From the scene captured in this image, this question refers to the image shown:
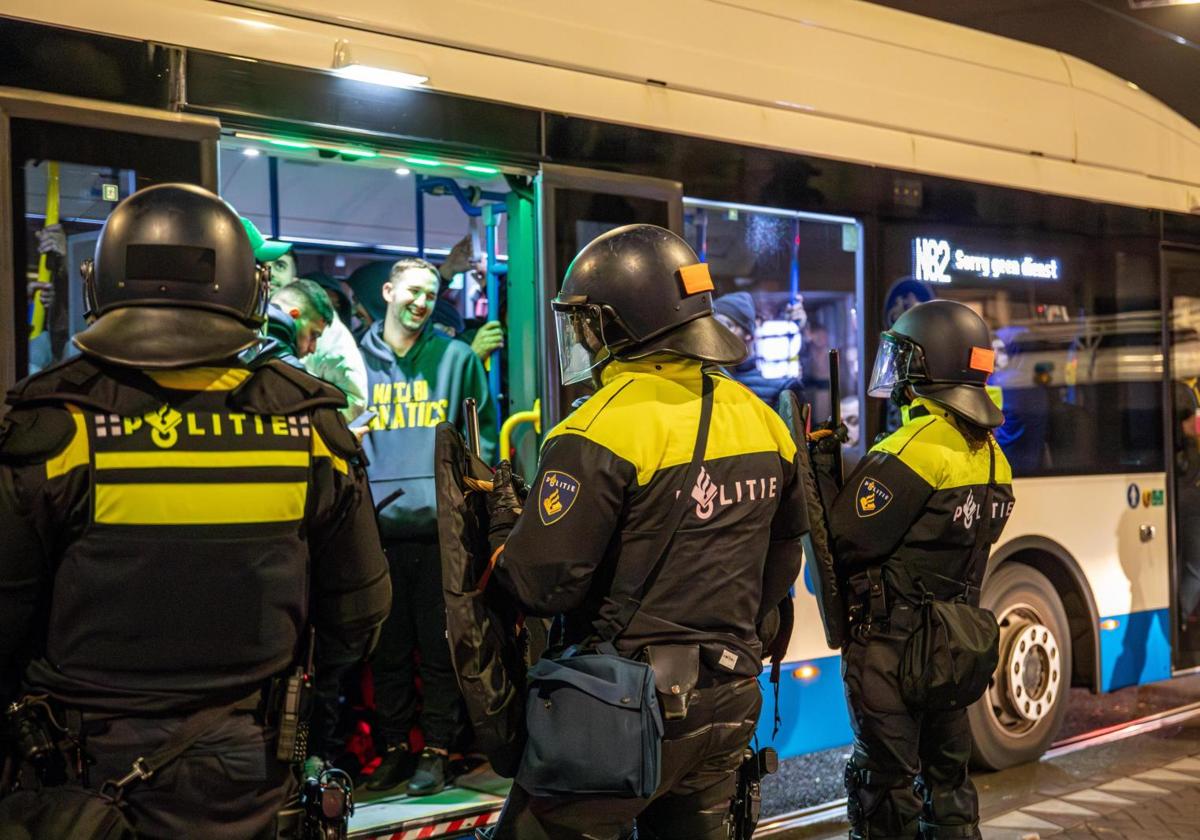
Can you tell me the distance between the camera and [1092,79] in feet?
24.1

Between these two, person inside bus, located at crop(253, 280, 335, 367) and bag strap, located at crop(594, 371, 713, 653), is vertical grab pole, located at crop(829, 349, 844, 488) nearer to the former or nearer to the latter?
bag strap, located at crop(594, 371, 713, 653)

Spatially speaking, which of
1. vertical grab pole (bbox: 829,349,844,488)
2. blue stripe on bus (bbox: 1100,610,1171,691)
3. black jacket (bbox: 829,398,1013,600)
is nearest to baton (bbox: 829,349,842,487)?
vertical grab pole (bbox: 829,349,844,488)

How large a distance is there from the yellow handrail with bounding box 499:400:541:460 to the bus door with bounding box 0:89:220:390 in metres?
1.49

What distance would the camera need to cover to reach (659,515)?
3.01m

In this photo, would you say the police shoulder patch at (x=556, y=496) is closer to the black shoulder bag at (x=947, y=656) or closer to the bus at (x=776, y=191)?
the bus at (x=776, y=191)

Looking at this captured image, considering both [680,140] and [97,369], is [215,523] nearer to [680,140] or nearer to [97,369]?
[97,369]

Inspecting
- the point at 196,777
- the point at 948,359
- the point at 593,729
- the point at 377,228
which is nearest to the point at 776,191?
the point at 948,359

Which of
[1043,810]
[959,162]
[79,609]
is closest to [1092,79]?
[959,162]

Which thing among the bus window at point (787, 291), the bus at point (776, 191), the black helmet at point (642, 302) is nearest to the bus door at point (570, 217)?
the bus at point (776, 191)

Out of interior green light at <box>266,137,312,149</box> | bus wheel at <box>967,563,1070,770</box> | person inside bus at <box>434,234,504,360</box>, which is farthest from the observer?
bus wheel at <box>967,563,1070,770</box>

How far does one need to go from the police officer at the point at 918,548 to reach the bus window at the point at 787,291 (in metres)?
1.37

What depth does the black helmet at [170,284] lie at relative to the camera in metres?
2.50

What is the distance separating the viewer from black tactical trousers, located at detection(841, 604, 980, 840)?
4.25 metres

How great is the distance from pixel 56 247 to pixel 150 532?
5.15 ft
